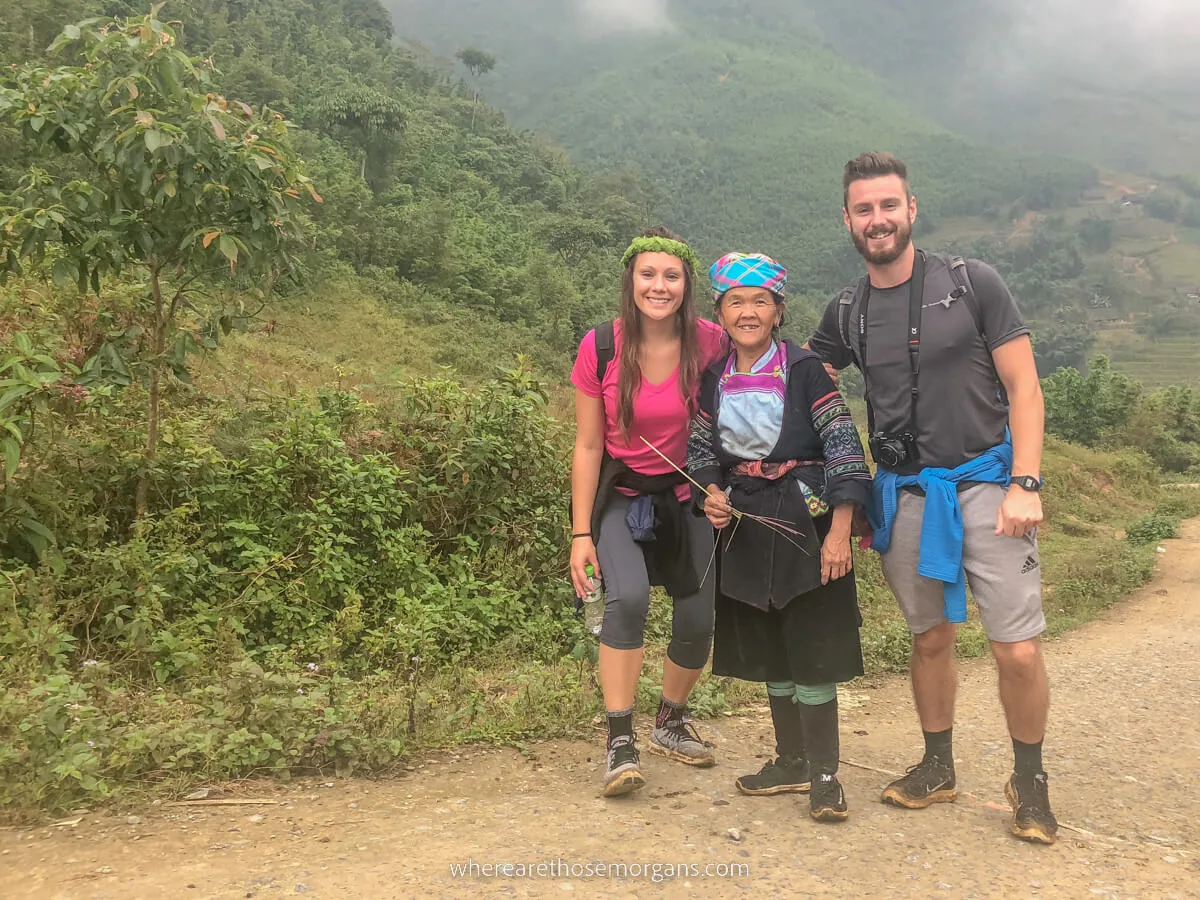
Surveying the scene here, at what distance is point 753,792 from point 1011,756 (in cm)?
142

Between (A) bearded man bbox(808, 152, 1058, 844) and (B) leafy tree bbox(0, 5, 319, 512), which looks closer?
(A) bearded man bbox(808, 152, 1058, 844)

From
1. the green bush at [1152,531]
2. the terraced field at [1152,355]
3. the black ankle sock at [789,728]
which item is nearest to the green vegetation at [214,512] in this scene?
the black ankle sock at [789,728]

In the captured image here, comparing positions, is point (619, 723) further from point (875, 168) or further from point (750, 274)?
point (875, 168)

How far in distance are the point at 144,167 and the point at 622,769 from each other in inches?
127

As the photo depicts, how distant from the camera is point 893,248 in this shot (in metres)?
2.83

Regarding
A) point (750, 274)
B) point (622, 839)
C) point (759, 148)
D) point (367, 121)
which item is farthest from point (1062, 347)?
point (759, 148)

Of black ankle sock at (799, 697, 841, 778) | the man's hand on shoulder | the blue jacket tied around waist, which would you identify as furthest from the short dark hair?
black ankle sock at (799, 697, 841, 778)

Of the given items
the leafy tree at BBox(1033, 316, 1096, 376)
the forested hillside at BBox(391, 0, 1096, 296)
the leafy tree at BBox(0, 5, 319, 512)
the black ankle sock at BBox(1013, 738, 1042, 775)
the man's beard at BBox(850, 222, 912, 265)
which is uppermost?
the forested hillside at BBox(391, 0, 1096, 296)

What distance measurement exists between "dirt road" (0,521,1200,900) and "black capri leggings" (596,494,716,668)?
1.82 ft

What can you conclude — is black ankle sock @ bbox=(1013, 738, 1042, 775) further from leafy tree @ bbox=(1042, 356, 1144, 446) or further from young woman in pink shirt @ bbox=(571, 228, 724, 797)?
leafy tree @ bbox=(1042, 356, 1144, 446)

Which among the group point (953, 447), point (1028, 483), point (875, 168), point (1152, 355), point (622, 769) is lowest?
point (622, 769)

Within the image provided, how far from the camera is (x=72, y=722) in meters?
2.92

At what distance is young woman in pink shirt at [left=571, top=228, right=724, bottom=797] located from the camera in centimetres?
301

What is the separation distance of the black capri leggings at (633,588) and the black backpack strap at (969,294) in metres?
1.09
